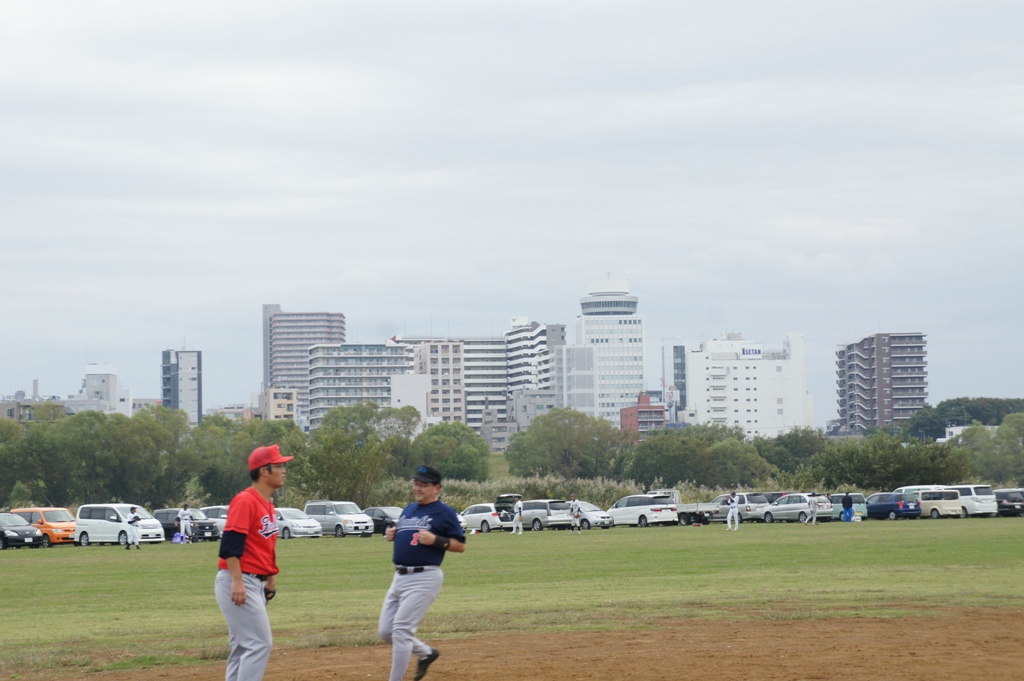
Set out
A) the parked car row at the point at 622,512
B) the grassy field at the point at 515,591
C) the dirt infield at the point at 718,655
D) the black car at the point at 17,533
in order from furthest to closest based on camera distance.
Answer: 1. the parked car row at the point at 622,512
2. the black car at the point at 17,533
3. the grassy field at the point at 515,591
4. the dirt infield at the point at 718,655

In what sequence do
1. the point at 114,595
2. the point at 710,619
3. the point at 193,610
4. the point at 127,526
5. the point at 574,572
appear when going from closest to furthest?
the point at 710,619 < the point at 193,610 < the point at 114,595 < the point at 574,572 < the point at 127,526

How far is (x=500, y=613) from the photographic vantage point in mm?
18406

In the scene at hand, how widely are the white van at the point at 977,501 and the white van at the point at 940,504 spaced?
0.89ft

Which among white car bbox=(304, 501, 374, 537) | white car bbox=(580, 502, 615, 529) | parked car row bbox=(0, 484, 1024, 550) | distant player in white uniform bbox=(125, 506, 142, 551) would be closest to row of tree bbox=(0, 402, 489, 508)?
white car bbox=(304, 501, 374, 537)

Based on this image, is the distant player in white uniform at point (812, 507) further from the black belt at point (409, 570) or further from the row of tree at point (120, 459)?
the black belt at point (409, 570)

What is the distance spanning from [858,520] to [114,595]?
135 feet

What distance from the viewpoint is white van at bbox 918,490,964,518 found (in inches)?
2282

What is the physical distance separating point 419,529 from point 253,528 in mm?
1874

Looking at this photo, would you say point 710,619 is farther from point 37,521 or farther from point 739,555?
point 37,521

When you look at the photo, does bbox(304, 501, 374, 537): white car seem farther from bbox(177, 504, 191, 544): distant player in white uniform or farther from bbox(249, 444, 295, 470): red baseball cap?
bbox(249, 444, 295, 470): red baseball cap

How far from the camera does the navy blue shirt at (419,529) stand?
10.9 metres

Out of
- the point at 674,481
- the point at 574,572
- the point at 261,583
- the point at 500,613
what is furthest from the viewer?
the point at 674,481

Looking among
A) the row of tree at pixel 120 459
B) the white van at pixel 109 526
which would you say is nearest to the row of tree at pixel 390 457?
the row of tree at pixel 120 459

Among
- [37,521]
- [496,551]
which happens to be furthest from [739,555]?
[37,521]
